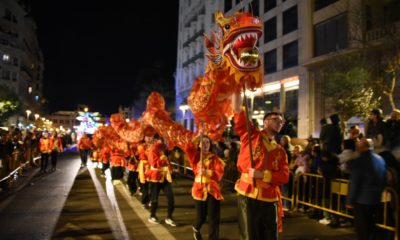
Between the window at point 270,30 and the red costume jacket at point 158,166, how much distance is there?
2373cm

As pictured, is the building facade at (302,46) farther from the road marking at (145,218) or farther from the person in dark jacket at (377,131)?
the road marking at (145,218)

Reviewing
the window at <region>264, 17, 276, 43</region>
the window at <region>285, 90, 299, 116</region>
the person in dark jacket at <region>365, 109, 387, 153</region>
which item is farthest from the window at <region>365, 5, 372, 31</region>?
the window at <region>264, 17, 276, 43</region>

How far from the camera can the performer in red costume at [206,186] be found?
20.4 ft

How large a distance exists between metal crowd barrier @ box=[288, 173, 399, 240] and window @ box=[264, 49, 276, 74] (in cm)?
2136

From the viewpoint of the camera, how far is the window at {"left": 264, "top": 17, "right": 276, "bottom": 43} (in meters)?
30.2

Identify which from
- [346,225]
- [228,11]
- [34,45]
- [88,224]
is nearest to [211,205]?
[88,224]

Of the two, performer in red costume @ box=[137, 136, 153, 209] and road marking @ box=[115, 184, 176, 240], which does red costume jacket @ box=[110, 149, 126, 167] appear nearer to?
road marking @ box=[115, 184, 176, 240]

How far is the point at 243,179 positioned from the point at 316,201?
181 inches

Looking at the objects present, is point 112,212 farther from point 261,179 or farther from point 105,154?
point 105,154

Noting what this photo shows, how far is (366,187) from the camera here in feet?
18.5

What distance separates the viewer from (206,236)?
691 centimetres

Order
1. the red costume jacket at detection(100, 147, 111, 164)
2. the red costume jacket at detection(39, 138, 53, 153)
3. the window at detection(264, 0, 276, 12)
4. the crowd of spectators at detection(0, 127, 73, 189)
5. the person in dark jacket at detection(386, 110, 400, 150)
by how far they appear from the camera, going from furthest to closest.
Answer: the window at detection(264, 0, 276, 12)
the red costume jacket at detection(39, 138, 53, 153)
the red costume jacket at detection(100, 147, 111, 164)
the crowd of spectators at detection(0, 127, 73, 189)
the person in dark jacket at detection(386, 110, 400, 150)

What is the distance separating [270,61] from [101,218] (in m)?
24.3

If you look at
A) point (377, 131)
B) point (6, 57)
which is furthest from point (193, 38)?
point (377, 131)
